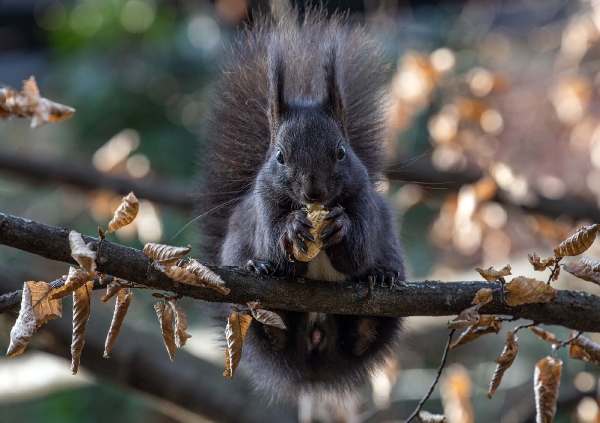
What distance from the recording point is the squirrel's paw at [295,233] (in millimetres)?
2717

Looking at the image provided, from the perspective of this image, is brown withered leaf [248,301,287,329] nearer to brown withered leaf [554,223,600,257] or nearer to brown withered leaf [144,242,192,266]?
brown withered leaf [144,242,192,266]

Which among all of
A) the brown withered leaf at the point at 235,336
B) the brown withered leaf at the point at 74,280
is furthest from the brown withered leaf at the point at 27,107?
the brown withered leaf at the point at 235,336

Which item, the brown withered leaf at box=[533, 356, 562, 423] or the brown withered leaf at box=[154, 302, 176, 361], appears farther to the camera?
the brown withered leaf at box=[533, 356, 562, 423]

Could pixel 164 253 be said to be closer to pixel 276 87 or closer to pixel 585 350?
pixel 276 87

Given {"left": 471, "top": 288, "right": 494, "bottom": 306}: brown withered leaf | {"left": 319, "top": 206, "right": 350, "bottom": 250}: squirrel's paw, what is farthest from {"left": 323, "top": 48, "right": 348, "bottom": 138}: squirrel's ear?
{"left": 471, "top": 288, "right": 494, "bottom": 306}: brown withered leaf

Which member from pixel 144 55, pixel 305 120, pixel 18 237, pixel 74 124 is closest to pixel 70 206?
pixel 74 124

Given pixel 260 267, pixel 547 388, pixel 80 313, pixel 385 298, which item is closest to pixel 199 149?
pixel 260 267

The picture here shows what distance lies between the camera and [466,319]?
8.29 ft

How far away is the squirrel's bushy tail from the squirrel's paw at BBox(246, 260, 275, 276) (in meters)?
0.61

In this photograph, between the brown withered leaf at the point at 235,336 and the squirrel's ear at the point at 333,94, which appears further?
the squirrel's ear at the point at 333,94

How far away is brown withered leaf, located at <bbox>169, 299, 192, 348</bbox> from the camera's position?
2.33 metres

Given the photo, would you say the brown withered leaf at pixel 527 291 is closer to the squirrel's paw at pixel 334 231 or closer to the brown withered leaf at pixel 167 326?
the squirrel's paw at pixel 334 231

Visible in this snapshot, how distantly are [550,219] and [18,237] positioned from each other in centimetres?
405

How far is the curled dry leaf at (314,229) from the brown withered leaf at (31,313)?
87cm
